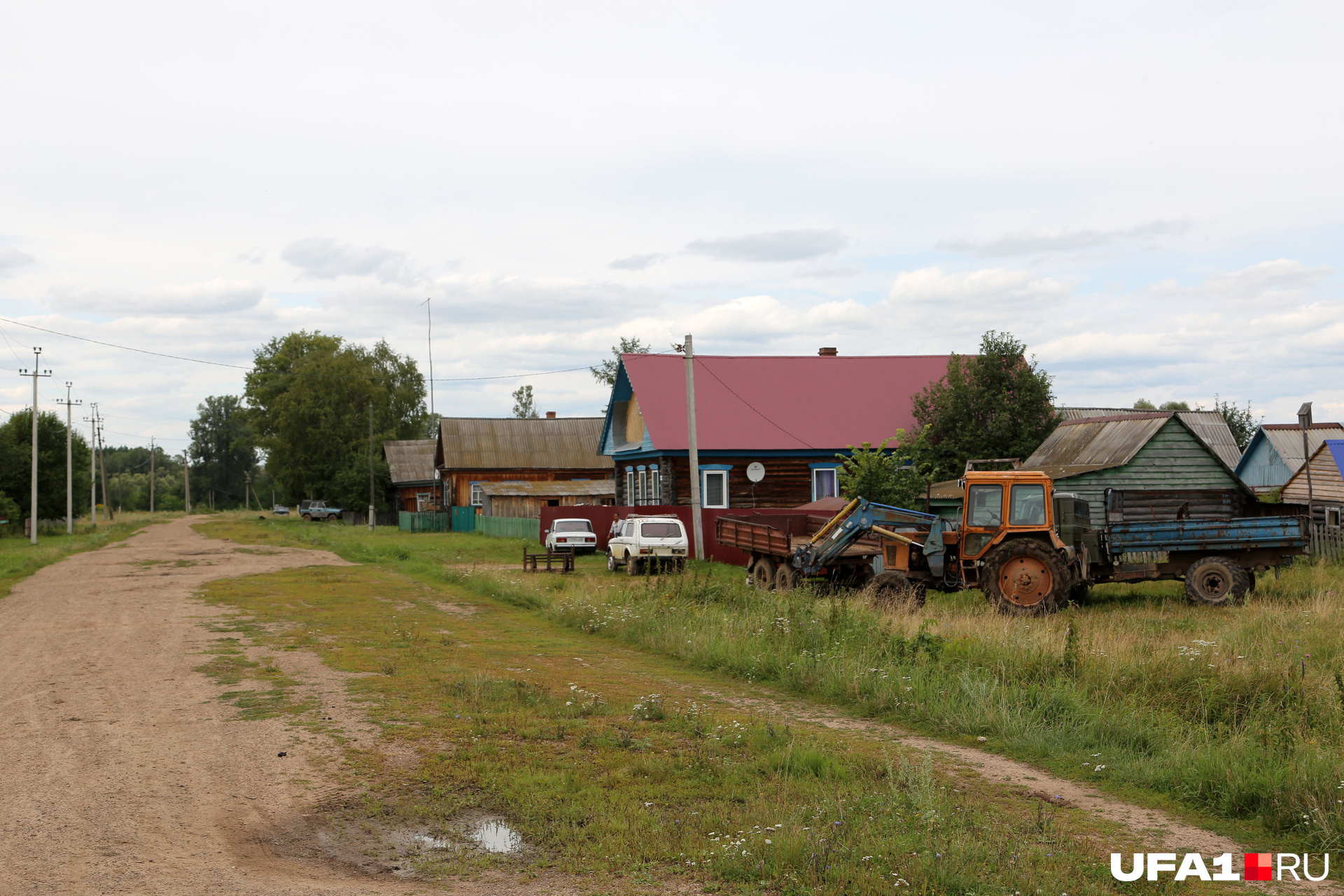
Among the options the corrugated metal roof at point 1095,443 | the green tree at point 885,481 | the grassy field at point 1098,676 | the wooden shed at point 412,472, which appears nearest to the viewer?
the grassy field at point 1098,676

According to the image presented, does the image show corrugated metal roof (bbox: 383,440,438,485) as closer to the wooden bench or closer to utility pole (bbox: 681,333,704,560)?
the wooden bench

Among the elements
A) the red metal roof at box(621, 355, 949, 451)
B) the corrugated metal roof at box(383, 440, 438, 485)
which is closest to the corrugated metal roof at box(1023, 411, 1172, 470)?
the red metal roof at box(621, 355, 949, 451)

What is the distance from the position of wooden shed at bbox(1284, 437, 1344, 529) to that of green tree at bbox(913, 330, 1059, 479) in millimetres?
8064

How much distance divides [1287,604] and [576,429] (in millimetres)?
51872

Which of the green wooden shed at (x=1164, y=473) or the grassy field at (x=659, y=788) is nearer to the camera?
the grassy field at (x=659, y=788)

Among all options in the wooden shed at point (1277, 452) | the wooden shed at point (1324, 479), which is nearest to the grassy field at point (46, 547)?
the wooden shed at point (1324, 479)

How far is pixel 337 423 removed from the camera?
80.1 m

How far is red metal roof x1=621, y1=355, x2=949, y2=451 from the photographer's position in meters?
35.8

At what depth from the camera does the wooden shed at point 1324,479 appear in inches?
1304

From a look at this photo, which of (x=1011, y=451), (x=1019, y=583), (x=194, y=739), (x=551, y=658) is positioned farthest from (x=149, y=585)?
(x=1011, y=451)

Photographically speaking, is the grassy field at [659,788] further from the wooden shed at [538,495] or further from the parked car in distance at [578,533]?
the wooden shed at [538,495]

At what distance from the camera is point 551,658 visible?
45.9 feet

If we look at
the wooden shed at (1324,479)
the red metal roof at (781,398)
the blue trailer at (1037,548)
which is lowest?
the blue trailer at (1037,548)

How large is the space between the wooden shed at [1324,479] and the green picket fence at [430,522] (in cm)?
4178
